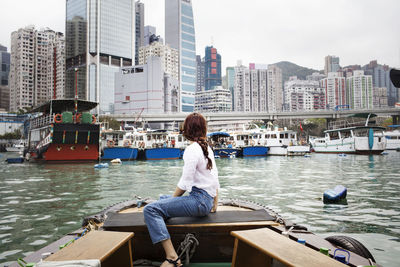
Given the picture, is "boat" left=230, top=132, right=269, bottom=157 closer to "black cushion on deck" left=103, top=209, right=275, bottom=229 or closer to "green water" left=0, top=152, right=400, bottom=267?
"green water" left=0, top=152, right=400, bottom=267

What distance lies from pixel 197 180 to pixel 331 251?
1575 mm

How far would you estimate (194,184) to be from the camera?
3.42m

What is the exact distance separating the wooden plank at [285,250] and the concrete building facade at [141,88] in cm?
11045

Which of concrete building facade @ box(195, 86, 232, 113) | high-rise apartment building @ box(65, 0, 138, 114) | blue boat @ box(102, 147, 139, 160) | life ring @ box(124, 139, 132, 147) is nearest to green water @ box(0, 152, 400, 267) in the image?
blue boat @ box(102, 147, 139, 160)

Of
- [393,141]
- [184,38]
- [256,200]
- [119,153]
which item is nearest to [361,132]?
[393,141]

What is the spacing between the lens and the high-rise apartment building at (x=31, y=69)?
13038 cm

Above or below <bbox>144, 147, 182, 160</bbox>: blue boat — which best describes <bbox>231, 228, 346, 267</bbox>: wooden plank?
above

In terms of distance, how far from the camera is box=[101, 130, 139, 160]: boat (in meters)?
29.9

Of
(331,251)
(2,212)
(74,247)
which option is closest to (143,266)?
(74,247)

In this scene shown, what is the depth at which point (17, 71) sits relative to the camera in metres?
133

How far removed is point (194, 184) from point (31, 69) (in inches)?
6153

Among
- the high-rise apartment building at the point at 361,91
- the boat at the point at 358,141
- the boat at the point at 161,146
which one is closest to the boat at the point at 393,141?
the boat at the point at 358,141

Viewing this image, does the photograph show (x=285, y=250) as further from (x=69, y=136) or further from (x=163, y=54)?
(x=163, y=54)

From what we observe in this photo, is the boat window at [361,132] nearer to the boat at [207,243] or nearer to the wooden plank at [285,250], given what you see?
the boat at [207,243]
